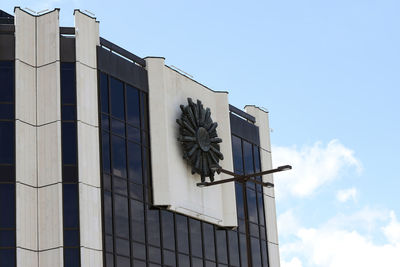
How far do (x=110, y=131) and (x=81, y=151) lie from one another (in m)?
2.49

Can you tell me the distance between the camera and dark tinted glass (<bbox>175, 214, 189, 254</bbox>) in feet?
153

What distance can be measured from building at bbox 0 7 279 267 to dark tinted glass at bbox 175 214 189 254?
79 mm

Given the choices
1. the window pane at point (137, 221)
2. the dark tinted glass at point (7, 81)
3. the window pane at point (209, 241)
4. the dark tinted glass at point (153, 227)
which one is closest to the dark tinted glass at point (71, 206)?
the window pane at point (137, 221)

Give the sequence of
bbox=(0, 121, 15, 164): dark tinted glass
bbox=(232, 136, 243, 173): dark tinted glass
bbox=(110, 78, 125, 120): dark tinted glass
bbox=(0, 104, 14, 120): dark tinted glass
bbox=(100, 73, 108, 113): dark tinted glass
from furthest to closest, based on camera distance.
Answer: bbox=(232, 136, 243, 173): dark tinted glass → bbox=(110, 78, 125, 120): dark tinted glass → bbox=(100, 73, 108, 113): dark tinted glass → bbox=(0, 104, 14, 120): dark tinted glass → bbox=(0, 121, 15, 164): dark tinted glass

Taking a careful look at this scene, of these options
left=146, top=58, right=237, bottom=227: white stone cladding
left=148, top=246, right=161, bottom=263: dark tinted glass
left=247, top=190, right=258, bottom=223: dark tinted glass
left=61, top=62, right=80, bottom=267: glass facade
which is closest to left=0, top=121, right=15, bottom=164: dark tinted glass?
left=61, top=62, right=80, bottom=267: glass facade

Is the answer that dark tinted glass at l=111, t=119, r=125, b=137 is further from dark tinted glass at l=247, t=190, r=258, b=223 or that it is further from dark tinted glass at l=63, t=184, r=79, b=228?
dark tinted glass at l=247, t=190, r=258, b=223

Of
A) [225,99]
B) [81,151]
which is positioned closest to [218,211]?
[225,99]

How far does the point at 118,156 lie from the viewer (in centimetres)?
4372

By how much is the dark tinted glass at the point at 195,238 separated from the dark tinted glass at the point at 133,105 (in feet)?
19.9

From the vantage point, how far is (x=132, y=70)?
46156 mm

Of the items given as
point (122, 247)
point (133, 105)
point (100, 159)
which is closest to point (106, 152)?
point (100, 159)

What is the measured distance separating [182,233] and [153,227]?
2.53 m

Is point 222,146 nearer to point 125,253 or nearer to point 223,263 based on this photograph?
point 223,263

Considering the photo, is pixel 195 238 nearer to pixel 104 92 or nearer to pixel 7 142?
pixel 104 92
